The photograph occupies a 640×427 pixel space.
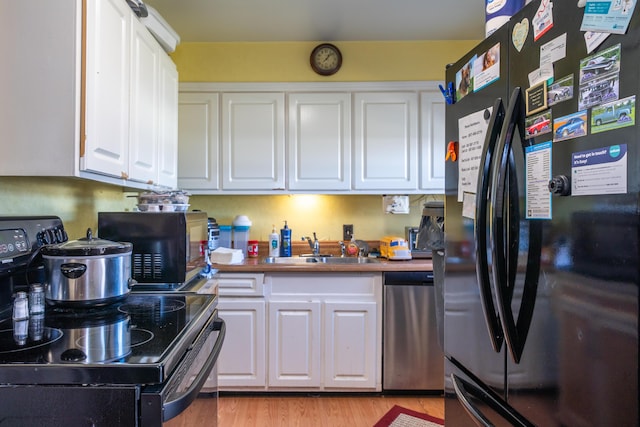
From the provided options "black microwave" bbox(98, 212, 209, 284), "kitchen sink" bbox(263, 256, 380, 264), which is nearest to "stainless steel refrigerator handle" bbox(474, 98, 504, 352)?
"black microwave" bbox(98, 212, 209, 284)

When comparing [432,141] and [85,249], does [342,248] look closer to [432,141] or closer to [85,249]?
[432,141]

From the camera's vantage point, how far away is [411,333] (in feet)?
7.26

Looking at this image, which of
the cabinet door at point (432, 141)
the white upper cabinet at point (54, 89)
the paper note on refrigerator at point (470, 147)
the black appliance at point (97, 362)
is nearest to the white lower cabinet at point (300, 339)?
the cabinet door at point (432, 141)

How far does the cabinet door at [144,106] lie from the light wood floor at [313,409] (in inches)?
57.6

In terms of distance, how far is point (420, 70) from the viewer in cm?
273

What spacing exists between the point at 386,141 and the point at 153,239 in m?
1.71

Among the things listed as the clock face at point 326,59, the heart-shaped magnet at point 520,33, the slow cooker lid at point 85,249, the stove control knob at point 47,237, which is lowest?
the slow cooker lid at point 85,249

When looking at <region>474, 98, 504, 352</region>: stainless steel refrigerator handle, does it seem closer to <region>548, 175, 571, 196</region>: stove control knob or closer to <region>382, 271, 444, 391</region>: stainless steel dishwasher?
<region>548, 175, 571, 196</region>: stove control knob

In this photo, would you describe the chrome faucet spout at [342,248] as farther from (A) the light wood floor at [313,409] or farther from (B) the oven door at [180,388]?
(B) the oven door at [180,388]

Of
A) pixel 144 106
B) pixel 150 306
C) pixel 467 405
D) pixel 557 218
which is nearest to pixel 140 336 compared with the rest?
pixel 150 306

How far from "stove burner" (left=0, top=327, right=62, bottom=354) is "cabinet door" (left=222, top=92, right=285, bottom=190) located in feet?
5.62

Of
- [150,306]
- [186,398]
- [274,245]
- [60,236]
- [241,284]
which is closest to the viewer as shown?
[186,398]

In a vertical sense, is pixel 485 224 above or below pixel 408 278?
above

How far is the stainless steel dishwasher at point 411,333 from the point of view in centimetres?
221
